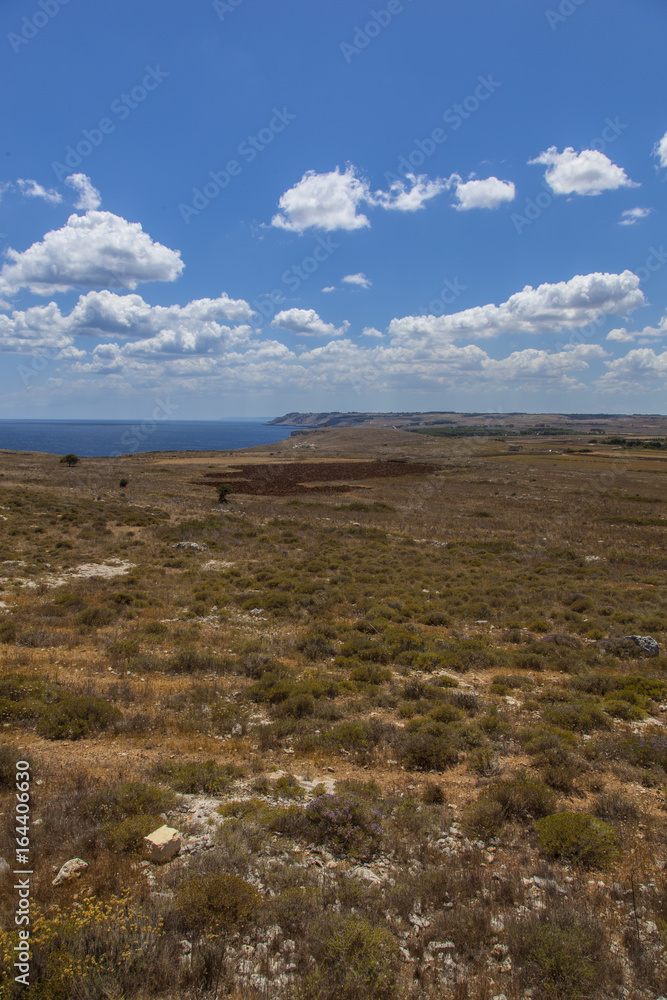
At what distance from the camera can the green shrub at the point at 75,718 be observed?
7496 millimetres

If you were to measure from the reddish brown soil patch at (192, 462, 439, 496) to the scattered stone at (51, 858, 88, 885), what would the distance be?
4707 centimetres

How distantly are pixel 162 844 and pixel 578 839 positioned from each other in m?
4.78

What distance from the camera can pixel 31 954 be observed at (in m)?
3.62

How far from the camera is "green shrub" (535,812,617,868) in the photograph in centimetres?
524

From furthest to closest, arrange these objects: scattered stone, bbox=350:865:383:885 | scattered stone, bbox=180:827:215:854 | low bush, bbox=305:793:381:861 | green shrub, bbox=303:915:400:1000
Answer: low bush, bbox=305:793:381:861
scattered stone, bbox=180:827:215:854
scattered stone, bbox=350:865:383:885
green shrub, bbox=303:915:400:1000

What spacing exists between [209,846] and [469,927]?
285 centimetres

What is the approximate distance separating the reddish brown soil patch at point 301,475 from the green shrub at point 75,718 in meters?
43.7

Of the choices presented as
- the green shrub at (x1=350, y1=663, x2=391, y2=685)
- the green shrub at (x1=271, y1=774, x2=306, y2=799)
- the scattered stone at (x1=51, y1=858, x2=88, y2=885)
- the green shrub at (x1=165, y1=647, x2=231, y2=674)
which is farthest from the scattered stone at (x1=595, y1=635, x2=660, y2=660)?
the scattered stone at (x1=51, y1=858, x2=88, y2=885)

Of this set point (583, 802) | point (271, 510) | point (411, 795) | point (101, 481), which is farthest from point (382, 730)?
point (101, 481)

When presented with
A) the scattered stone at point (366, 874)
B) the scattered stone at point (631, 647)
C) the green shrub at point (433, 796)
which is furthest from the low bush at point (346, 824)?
the scattered stone at point (631, 647)

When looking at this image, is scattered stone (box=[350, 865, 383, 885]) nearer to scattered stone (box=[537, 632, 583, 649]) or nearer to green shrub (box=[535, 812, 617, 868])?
green shrub (box=[535, 812, 617, 868])

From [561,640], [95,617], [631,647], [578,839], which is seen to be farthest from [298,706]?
[631,647]

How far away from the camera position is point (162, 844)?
197 inches

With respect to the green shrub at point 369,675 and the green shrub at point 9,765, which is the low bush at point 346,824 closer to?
the green shrub at point 9,765
